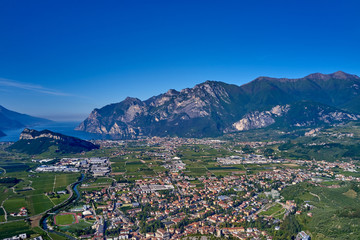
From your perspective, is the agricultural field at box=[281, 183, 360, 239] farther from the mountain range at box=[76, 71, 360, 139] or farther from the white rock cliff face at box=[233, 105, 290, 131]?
the white rock cliff face at box=[233, 105, 290, 131]

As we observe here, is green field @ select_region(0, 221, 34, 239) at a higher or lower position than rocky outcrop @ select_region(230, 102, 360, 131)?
lower

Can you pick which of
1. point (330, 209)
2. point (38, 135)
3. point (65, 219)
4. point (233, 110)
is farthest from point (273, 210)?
point (233, 110)

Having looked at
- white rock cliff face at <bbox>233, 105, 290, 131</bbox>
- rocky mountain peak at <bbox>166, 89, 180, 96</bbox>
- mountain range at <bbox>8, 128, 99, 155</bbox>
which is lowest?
mountain range at <bbox>8, 128, 99, 155</bbox>

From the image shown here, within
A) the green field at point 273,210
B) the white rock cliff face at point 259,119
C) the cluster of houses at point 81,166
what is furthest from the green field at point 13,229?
the white rock cliff face at point 259,119

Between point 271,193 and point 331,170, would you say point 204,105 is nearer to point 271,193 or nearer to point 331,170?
point 331,170

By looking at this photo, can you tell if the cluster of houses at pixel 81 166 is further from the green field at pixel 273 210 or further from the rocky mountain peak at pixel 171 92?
the rocky mountain peak at pixel 171 92

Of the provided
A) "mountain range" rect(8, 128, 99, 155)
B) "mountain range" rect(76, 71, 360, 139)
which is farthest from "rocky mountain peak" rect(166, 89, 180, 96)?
"mountain range" rect(8, 128, 99, 155)
